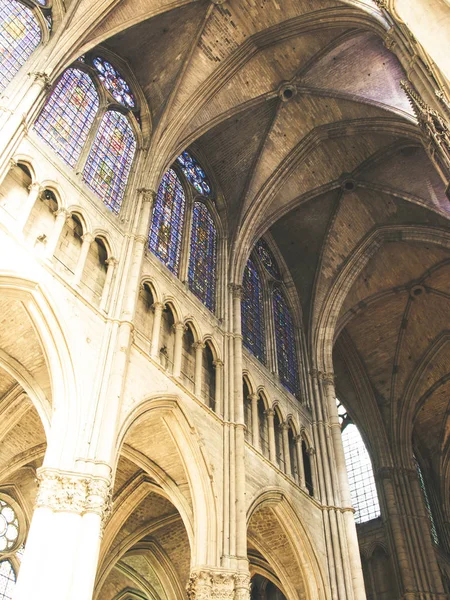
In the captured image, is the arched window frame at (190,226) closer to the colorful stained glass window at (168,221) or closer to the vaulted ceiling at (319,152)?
the colorful stained glass window at (168,221)

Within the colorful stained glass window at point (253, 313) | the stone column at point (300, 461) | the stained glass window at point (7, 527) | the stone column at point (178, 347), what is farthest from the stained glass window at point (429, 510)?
the stained glass window at point (7, 527)

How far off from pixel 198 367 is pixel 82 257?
3.49 metres

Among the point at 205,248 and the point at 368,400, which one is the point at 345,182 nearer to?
the point at 205,248

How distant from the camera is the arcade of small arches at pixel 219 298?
10.3 m

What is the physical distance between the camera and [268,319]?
1798 cm

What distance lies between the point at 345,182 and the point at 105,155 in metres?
7.85

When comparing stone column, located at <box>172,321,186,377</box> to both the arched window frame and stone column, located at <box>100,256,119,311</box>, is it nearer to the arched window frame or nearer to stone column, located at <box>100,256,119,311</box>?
the arched window frame

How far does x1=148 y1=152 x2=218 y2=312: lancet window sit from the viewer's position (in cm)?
1489

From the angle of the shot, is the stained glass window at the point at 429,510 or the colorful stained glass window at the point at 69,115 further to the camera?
the stained glass window at the point at 429,510

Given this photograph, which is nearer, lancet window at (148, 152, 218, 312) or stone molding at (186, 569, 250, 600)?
stone molding at (186, 569, 250, 600)

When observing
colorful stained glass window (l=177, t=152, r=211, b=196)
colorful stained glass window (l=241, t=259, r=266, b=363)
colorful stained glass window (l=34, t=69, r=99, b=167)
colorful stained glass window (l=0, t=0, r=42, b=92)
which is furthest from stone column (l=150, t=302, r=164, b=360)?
colorful stained glass window (l=177, t=152, r=211, b=196)

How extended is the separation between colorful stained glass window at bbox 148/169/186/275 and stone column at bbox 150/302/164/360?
1619 millimetres

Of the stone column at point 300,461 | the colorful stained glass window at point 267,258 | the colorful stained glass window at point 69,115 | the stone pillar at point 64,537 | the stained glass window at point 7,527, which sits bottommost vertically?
the stone pillar at point 64,537

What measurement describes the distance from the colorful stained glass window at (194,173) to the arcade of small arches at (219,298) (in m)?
0.10
